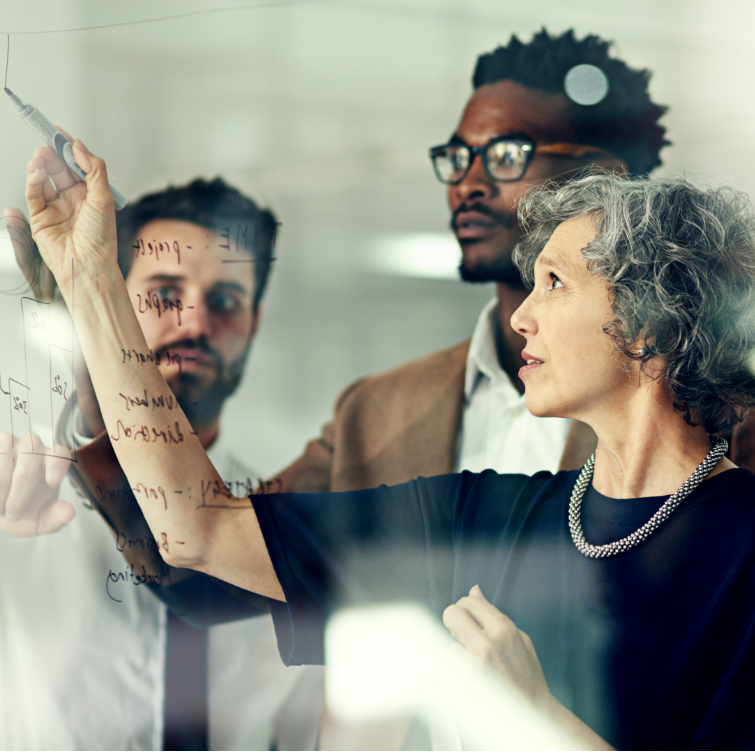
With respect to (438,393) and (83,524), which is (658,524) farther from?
(83,524)

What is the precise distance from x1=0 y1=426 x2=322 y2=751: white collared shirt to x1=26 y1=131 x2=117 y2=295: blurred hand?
0.27 meters

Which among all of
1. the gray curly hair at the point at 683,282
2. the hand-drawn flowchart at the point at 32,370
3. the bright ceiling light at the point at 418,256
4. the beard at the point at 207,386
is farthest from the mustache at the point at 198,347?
the gray curly hair at the point at 683,282

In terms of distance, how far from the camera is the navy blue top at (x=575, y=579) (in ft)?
2.04

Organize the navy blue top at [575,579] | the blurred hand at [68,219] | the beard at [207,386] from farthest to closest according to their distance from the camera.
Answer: the beard at [207,386] < the blurred hand at [68,219] < the navy blue top at [575,579]

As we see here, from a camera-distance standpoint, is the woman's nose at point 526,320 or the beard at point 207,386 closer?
the woman's nose at point 526,320

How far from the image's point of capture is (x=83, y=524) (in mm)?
808

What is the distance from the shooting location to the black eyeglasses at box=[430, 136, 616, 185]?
2.76 ft

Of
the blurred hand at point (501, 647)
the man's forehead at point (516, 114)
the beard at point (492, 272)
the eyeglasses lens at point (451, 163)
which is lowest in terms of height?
the blurred hand at point (501, 647)

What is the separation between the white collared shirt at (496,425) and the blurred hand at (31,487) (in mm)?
507

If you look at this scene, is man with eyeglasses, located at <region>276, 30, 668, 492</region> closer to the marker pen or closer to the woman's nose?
the woman's nose

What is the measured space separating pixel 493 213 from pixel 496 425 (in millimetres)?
282

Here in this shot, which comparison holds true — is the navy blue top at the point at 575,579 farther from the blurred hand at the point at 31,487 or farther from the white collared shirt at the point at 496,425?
the blurred hand at the point at 31,487

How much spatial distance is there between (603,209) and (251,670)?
2.33 feet

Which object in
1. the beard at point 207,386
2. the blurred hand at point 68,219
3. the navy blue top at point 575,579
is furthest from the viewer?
the beard at point 207,386
